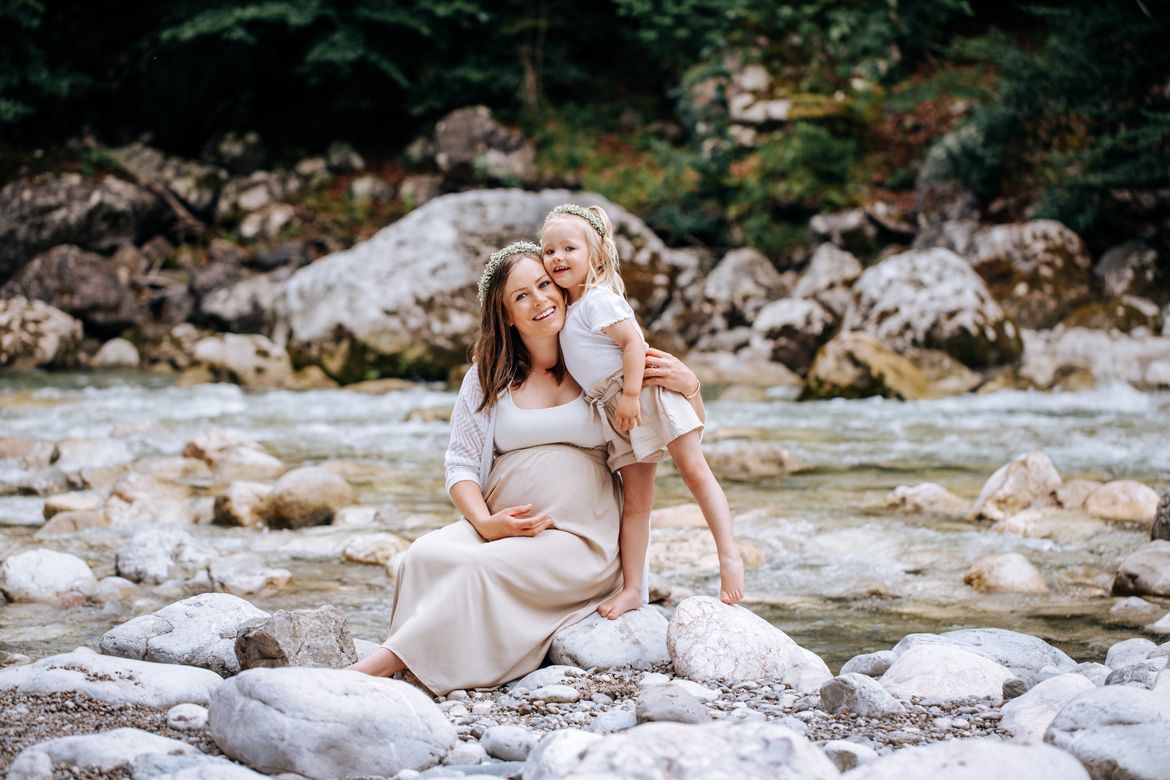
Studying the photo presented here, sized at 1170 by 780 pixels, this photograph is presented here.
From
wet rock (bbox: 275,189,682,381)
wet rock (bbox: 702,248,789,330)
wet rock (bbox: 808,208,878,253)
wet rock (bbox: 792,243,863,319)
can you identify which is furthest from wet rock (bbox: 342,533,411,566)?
wet rock (bbox: 808,208,878,253)

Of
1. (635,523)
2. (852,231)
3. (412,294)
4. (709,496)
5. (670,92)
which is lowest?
(635,523)

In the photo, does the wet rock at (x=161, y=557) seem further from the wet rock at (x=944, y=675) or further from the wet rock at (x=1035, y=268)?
the wet rock at (x=1035, y=268)

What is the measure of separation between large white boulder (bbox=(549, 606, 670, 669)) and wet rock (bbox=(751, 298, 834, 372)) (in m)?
10.7

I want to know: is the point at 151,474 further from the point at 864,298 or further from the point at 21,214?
the point at 21,214

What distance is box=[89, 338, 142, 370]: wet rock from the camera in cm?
1575

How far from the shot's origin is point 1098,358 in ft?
40.7

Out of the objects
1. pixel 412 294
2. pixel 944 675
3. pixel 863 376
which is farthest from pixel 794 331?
pixel 944 675

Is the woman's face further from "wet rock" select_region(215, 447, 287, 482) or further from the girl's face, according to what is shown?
"wet rock" select_region(215, 447, 287, 482)

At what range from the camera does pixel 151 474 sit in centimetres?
773

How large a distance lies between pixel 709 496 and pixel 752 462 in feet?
13.8

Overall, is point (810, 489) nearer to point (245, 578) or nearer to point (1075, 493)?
point (1075, 493)

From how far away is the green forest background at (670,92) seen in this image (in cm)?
1531

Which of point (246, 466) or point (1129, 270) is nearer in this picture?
point (246, 466)

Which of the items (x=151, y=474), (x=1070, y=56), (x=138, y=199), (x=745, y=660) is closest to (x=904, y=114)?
(x=1070, y=56)
